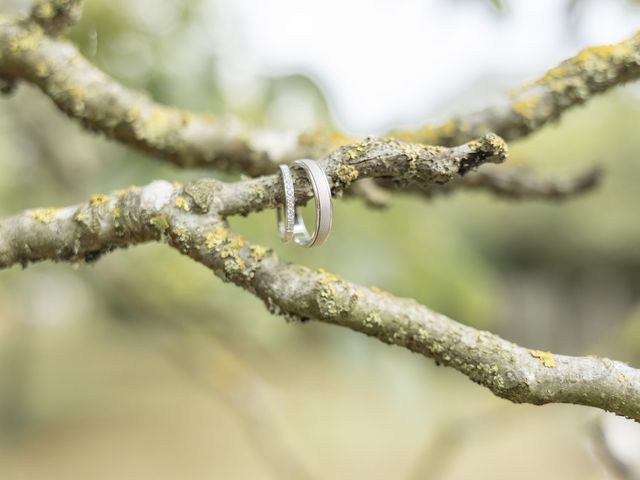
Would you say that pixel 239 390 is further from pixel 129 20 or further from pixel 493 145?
pixel 493 145

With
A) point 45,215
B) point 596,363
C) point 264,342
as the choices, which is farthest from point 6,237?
point 264,342

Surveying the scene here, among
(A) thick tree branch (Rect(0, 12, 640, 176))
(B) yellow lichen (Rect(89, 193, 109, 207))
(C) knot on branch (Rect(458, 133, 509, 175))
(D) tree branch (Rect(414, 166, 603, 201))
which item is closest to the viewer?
(C) knot on branch (Rect(458, 133, 509, 175))

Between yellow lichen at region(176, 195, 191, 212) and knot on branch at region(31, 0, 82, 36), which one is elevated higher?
knot on branch at region(31, 0, 82, 36)

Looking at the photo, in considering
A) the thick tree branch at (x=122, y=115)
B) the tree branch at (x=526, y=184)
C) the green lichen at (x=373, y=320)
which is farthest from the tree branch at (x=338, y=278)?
the tree branch at (x=526, y=184)

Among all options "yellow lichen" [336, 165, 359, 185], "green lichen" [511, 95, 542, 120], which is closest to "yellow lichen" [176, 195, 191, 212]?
"yellow lichen" [336, 165, 359, 185]

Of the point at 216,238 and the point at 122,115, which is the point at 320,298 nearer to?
the point at 216,238

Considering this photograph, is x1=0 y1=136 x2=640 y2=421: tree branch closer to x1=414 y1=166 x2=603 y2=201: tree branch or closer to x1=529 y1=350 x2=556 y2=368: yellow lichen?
x1=529 y1=350 x2=556 y2=368: yellow lichen

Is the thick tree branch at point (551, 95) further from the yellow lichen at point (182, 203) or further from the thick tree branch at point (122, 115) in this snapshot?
the yellow lichen at point (182, 203)
